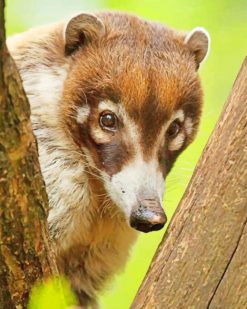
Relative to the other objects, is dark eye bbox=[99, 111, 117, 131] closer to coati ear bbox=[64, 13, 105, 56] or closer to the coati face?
the coati face

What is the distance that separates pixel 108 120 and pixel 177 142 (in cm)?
44

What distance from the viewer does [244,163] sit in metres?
3.12

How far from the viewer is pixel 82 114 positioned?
4133 millimetres

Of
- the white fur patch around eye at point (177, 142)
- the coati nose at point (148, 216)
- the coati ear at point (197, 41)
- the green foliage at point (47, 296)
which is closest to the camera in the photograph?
the green foliage at point (47, 296)

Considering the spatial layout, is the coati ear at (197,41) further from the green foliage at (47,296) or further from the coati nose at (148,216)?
the green foliage at (47,296)

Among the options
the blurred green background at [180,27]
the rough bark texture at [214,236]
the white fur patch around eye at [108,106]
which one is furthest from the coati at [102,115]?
the rough bark texture at [214,236]

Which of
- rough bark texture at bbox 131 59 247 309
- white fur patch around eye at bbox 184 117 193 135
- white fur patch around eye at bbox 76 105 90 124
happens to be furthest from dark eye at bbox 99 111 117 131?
rough bark texture at bbox 131 59 247 309

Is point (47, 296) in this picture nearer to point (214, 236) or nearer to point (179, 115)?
point (214, 236)

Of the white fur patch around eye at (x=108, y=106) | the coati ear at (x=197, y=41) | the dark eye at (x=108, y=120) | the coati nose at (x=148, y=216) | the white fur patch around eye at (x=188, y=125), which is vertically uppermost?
the coati ear at (x=197, y=41)

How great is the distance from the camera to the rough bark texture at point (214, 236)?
3117 millimetres

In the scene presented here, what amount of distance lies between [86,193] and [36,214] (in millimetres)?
1540

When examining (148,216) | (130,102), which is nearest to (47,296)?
(148,216)

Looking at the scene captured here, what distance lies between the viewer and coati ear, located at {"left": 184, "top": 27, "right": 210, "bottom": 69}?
4444 mm

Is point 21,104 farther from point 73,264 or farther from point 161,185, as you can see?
point 73,264
